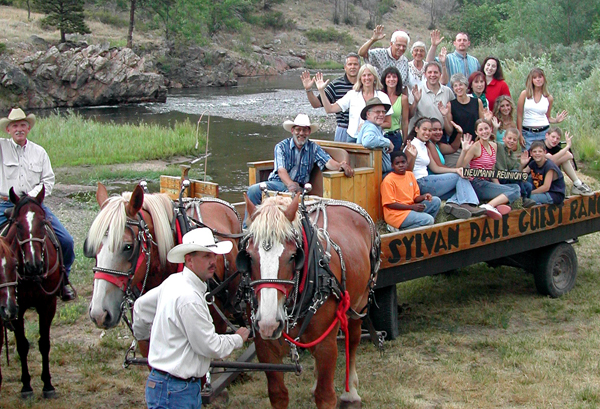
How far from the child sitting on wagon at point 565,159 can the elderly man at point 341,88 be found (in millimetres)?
2424

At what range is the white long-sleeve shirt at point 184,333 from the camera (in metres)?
3.51

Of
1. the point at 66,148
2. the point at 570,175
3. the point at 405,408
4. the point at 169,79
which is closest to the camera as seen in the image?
the point at 405,408

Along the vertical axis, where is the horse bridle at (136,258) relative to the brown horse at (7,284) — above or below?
above

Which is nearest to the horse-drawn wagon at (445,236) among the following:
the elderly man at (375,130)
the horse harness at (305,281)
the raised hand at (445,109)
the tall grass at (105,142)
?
the elderly man at (375,130)

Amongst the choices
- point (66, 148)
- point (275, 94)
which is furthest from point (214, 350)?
point (275, 94)

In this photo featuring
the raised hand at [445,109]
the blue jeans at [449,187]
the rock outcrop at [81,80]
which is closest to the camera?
the blue jeans at [449,187]

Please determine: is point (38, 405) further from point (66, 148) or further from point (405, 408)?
point (66, 148)

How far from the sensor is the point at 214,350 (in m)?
3.55

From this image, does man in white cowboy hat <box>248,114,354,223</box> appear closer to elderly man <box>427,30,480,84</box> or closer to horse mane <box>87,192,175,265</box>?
horse mane <box>87,192,175,265</box>

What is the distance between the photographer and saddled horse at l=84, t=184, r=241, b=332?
395cm

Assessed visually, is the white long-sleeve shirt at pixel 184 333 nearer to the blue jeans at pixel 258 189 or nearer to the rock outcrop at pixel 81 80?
the blue jeans at pixel 258 189

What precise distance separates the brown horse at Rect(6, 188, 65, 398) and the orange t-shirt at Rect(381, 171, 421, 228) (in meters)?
3.02

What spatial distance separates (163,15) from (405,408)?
5422 centimetres

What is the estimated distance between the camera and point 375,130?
21.8 feet
